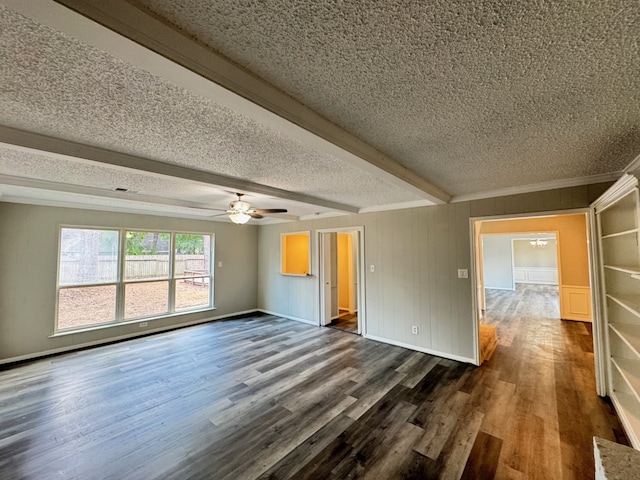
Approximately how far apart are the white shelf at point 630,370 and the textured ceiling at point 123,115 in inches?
118

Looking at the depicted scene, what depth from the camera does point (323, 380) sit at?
3.23 metres

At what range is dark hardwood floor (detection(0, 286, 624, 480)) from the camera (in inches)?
76.7

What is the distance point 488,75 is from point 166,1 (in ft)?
4.58

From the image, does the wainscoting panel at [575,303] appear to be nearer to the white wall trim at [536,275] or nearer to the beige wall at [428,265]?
the beige wall at [428,265]

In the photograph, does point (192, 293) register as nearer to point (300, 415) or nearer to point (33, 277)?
point (33, 277)

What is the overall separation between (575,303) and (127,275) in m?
9.53

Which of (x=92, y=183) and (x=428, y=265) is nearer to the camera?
(x=92, y=183)

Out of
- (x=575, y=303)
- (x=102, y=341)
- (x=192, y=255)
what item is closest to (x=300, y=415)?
(x=102, y=341)

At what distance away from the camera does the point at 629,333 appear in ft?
7.75

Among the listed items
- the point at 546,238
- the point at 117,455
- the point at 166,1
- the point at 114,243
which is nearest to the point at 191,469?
the point at 117,455

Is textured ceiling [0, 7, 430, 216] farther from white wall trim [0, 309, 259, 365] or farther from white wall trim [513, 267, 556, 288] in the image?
white wall trim [513, 267, 556, 288]

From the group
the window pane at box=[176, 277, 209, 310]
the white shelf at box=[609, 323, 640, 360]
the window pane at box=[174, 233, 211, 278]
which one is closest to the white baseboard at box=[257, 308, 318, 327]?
the window pane at box=[176, 277, 209, 310]

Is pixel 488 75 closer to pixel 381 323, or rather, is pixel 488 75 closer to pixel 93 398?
pixel 381 323

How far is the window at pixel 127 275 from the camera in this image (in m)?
4.45
